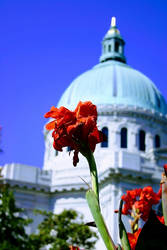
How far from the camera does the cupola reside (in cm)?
4731

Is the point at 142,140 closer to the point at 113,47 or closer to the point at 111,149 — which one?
the point at 111,149

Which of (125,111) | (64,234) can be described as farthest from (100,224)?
(125,111)

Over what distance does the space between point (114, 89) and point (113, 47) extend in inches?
376

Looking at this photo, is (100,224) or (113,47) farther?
(113,47)

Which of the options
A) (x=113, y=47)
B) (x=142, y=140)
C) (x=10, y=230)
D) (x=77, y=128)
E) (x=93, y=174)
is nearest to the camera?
(x=93, y=174)

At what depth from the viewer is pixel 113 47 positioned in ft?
158

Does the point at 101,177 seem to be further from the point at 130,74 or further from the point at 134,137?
the point at 130,74

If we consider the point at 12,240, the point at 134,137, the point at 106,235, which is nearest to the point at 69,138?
the point at 106,235

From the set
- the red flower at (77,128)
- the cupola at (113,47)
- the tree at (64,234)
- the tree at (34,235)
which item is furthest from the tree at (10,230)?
the cupola at (113,47)

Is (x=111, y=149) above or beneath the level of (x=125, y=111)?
beneath

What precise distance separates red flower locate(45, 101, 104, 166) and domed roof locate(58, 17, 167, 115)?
120 ft

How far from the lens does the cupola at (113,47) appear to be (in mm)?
47312

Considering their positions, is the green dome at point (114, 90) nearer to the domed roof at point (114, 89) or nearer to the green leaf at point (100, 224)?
the domed roof at point (114, 89)

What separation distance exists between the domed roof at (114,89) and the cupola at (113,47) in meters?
2.92
